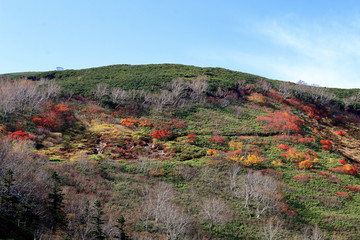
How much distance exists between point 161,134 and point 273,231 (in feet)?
105

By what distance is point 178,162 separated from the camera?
41.7 m

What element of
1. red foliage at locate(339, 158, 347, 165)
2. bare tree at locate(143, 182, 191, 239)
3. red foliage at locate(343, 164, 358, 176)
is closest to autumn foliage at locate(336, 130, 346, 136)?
red foliage at locate(339, 158, 347, 165)

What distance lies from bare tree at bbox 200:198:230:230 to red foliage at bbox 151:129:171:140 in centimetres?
2475

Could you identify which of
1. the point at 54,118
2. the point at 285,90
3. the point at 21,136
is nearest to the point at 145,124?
the point at 54,118

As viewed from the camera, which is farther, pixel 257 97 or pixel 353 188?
→ pixel 257 97

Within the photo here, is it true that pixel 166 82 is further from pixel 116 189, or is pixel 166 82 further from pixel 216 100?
pixel 116 189

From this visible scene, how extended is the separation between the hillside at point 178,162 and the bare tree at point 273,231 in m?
0.23

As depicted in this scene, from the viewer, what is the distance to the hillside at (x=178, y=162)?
23.7 meters

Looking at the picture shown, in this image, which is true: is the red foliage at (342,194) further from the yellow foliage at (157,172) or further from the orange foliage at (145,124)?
the orange foliage at (145,124)

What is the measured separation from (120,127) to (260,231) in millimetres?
38075

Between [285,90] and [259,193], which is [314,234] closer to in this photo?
[259,193]

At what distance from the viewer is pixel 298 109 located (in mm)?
74750

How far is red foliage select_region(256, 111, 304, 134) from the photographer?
57884mm

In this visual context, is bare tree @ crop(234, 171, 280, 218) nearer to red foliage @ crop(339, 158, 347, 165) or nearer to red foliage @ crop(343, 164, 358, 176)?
red foliage @ crop(343, 164, 358, 176)
